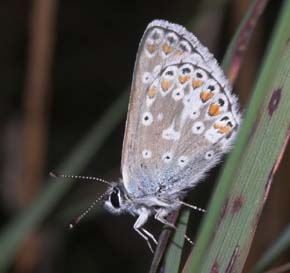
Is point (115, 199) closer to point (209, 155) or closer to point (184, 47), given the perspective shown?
point (209, 155)

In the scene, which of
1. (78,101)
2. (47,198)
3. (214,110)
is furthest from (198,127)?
(78,101)

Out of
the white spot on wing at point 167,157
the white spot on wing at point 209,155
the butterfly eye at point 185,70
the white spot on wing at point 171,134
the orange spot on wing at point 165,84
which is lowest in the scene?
the white spot on wing at point 167,157

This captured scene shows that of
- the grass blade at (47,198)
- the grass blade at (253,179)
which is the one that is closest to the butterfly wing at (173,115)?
the grass blade at (47,198)

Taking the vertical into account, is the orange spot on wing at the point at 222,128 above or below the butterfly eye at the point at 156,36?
below

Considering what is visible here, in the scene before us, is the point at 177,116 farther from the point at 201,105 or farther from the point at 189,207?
the point at 189,207

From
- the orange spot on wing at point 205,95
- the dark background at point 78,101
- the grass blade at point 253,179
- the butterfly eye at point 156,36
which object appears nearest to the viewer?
the grass blade at point 253,179

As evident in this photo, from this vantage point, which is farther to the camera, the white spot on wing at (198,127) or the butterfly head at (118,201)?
the butterfly head at (118,201)

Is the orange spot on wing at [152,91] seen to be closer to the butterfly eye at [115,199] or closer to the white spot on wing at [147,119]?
the white spot on wing at [147,119]
